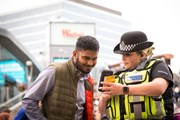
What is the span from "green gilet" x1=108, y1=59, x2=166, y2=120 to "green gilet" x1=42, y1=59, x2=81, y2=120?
0.45 m

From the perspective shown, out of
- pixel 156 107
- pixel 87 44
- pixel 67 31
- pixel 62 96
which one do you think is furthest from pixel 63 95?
pixel 67 31

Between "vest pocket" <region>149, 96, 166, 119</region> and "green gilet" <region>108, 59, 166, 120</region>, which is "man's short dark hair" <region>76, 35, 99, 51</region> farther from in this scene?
"vest pocket" <region>149, 96, 166, 119</region>

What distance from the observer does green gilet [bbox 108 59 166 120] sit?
6.96 ft

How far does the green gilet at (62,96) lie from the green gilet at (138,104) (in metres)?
0.45

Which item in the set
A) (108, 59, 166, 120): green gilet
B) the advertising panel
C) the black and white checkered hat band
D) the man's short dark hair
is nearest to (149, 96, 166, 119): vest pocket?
(108, 59, 166, 120): green gilet

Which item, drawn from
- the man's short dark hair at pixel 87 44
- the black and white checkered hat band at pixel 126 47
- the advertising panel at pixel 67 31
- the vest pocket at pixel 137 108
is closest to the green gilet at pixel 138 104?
the vest pocket at pixel 137 108

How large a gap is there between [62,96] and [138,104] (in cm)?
66

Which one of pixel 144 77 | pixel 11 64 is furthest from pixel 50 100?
pixel 11 64

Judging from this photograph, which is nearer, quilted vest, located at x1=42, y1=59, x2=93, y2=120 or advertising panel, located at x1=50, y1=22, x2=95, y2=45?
quilted vest, located at x1=42, y1=59, x2=93, y2=120

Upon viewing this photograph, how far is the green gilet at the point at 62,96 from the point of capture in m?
2.56

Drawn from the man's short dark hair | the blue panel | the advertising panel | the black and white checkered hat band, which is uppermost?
the advertising panel

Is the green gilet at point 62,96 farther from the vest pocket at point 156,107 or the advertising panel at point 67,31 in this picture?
the advertising panel at point 67,31

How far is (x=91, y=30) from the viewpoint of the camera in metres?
13.8

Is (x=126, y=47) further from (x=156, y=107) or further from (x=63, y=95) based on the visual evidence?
(x=63, y=95)
